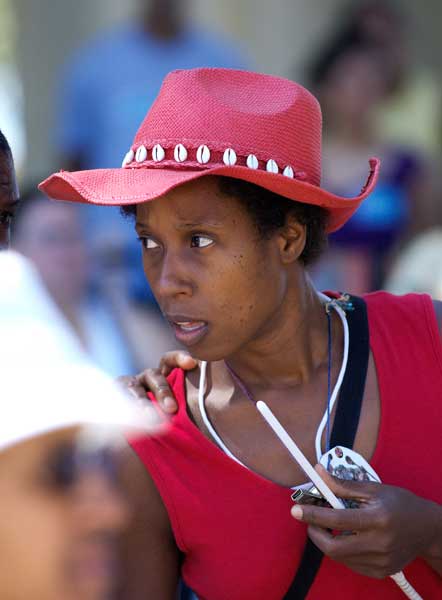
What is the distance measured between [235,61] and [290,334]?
3.45 metres

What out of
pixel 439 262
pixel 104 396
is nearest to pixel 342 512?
pixel 104 396

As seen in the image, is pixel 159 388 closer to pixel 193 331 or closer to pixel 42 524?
pixel 193 331

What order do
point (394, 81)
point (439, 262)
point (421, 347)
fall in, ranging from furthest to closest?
point (394, 81)
point (439, 262)
point (421, 347)

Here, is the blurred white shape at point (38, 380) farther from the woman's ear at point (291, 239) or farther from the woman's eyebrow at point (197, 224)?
the woman's ear at point (291, 239)

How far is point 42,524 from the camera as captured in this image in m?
1.29

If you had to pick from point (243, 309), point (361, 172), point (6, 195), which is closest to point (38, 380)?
point (6, 195)

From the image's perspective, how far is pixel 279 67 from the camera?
7.46 meters

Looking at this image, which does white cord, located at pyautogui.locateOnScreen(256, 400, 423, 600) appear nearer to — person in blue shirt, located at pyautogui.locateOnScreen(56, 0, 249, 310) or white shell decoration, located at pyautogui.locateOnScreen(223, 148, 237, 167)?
white shell decoration, located at pyautogui.locateOnScreen(223, 148, 237, 167)

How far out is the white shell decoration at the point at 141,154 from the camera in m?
2.39

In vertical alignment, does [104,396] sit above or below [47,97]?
above

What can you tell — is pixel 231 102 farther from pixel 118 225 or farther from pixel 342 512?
pixel 118 225

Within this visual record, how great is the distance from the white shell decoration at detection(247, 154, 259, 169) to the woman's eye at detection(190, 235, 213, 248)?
0.60 feet

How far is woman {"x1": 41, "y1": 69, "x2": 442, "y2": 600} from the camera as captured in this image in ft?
7.49

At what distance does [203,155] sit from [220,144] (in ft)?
0.15
